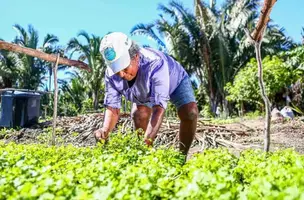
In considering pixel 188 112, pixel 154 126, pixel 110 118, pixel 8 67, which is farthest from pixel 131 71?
pixel 8 67

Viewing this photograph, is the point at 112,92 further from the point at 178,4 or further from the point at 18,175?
the point at 178,4

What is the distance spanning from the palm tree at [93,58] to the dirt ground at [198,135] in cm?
1228

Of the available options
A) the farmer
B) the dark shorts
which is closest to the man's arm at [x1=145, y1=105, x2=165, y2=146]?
the farmer

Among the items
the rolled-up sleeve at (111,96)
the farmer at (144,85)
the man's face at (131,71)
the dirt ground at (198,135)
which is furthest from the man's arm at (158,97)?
the dirt ground at (198,135)

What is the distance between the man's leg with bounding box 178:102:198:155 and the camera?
4.32 m

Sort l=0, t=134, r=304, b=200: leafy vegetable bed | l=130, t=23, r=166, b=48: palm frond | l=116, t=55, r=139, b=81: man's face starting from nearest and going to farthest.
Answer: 1. l=0, t=134, r=304, b=200: leafy vegetable bed
2. l=116, t=55, r=139, b=81: man's face
3. l=130, t=23, r=166, b=48: palm frond

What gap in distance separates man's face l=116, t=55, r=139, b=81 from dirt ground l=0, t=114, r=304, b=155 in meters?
2.92

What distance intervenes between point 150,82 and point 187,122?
29.4 inches

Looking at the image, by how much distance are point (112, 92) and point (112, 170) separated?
2.09 m

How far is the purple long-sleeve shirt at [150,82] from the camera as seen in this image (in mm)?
3623

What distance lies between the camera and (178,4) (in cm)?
2298

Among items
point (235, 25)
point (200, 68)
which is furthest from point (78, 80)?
point (235, 25)

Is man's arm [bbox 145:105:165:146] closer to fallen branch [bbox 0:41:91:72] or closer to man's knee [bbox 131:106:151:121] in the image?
man's knee [bbox 131:106:151:121]

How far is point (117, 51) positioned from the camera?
3.56m
